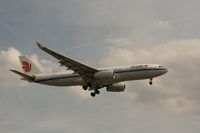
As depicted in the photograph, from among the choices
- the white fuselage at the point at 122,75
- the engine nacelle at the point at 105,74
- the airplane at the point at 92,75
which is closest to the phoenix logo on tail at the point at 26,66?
the airplane at the point at 92,75

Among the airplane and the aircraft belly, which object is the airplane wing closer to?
the airplane

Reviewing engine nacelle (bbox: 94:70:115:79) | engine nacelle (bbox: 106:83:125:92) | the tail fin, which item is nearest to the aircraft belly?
engine nacelle (bbox: 94:70:115:79)

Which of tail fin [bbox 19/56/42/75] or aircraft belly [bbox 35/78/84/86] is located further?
Answer: tail fin [bbox 19/56/42/75]

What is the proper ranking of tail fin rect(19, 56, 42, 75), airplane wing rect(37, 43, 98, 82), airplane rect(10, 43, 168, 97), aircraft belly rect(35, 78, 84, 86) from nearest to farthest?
airplane wing rect(37, 43, 98, 82) → airplane rect(10, 43, 168, 97) → aircraft belly rect(35, 78, 84, 86) → tail fin rect(19, 56, 42, 75)

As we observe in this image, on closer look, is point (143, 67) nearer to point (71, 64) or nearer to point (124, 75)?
point (124, 75)

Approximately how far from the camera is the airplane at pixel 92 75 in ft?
198

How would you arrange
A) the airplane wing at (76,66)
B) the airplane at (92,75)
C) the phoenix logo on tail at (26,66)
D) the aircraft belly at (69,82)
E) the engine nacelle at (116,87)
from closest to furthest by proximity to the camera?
the airplane wing at (76,66)
the airplane at (92,75)
the aircraft belly at (69,82)
the engine nacelle at (116,87)
the phoenix logo on tail at (26,66)

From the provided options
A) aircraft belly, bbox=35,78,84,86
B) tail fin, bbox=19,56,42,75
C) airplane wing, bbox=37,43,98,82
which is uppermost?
tail fin, bbox=19,56,42,75

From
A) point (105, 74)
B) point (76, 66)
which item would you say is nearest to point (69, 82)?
point (76, 66)

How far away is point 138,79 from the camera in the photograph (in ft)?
200

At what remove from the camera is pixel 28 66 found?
2795 inches

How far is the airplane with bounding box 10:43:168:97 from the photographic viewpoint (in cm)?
6028

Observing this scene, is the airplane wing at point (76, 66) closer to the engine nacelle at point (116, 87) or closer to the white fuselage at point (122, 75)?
the white fuselage at point (122, 75)

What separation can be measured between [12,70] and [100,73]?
12202mm
